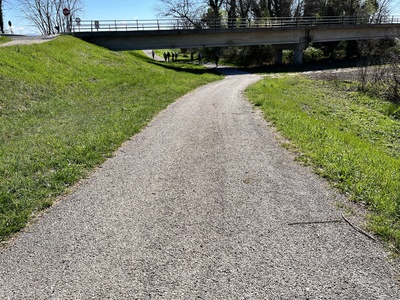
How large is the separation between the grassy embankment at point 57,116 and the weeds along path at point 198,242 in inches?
22.7

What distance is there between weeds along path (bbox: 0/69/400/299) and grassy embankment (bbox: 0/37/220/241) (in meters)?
0.58

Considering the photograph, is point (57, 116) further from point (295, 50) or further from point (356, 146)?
point (295, 50)

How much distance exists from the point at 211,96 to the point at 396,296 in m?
14.4

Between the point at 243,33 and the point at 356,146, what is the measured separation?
3239 cm

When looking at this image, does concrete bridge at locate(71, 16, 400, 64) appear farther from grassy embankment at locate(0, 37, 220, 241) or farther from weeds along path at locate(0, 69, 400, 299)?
weeds along path at locate(0, 69, 400, 299)

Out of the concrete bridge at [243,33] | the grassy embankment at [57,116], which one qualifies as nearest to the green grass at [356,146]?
the grassy embankment at [57,116]

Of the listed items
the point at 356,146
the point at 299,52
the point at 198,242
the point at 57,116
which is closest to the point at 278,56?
the point at 299,52

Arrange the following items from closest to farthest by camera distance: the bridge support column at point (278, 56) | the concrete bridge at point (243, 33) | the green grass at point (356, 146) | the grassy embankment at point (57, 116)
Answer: the green grass at point (356, 146) → the grassy embankment at point (57, 116) → the concrete bridge at point (243, 33) → the bridge support column at point (278, 56)

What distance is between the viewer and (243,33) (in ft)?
122

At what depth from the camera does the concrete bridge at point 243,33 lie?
33.0 meters

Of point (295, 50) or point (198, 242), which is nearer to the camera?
point (198, 242)

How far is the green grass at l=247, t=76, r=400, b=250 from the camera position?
4.64 metres

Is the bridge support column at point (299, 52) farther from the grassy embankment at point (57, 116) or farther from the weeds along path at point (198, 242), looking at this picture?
the weeds along path at point (198, 242)

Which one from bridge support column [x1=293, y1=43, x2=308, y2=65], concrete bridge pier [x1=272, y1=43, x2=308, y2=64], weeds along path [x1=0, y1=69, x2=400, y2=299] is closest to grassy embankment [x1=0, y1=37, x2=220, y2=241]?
weeds along path [x1=0, y1=69, x2=400, y2=299]
